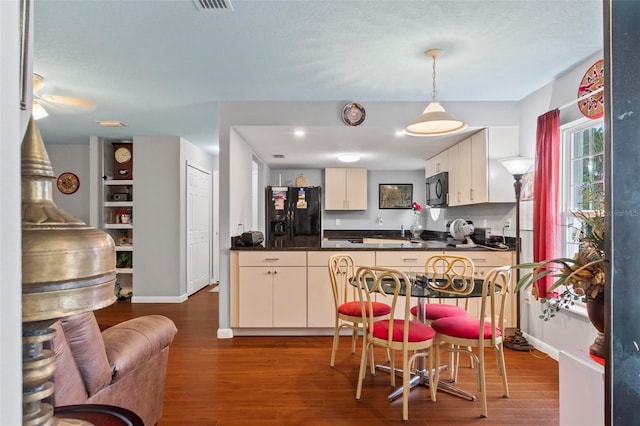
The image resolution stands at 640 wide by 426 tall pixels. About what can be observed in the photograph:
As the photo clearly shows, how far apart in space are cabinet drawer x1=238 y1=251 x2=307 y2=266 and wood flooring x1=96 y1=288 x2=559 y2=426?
0.78 meters

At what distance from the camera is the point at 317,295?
3.78 meters

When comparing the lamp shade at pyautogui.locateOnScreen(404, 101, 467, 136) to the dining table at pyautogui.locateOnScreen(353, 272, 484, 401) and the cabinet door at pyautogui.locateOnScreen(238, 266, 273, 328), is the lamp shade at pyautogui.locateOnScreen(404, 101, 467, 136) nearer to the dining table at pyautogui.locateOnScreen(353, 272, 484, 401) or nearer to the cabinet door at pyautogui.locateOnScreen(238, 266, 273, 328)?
the dining table at pyautogui.locateOnScreen(353, 272, 484, 401)

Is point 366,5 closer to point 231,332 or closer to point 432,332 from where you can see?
point 432,332

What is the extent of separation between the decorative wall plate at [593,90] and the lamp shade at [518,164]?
61 centimetres

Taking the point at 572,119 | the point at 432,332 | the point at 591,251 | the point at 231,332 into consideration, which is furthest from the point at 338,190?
the point at 591,251

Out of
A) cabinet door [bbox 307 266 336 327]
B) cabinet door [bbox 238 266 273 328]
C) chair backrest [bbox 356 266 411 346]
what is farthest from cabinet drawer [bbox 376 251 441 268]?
cabinet door [bbox 238 266 273 328]

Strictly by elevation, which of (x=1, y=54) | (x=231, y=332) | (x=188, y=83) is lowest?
(x=231, y=332)

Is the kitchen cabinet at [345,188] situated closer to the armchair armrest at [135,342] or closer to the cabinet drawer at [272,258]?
the cabinet drawer at [272,258]

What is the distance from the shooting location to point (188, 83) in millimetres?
3299

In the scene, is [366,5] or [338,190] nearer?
[366,5]

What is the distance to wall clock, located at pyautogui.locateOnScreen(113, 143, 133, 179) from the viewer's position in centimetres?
567

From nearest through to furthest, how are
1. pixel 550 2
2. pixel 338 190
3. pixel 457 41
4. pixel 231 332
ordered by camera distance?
1. pixel 550 2
2. pixel 457 41
3. pixel 231 332
4. pixel 338 190

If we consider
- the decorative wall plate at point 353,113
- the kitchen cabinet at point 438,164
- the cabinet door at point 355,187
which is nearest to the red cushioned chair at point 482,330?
the decorative wall plate at point 353,113

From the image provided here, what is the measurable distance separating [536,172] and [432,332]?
6.05 feet
